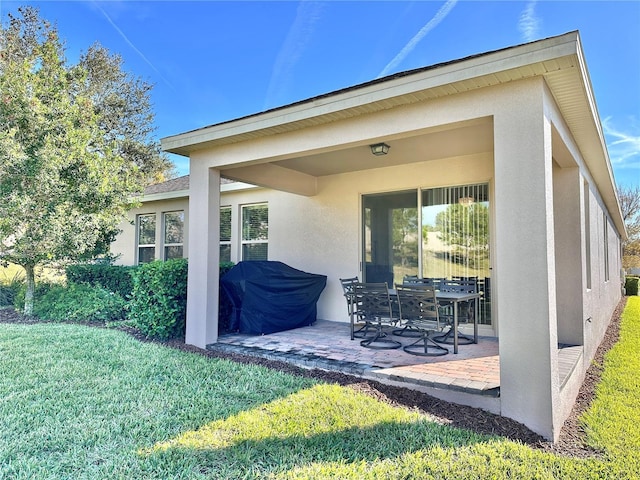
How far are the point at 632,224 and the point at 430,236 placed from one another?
2749 centimetres

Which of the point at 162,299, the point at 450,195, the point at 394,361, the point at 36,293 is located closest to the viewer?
the point at 394,361

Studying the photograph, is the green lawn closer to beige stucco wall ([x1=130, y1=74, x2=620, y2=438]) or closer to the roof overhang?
beige stucco wall ([x1=130, y1=74, x2=620, y2=438])

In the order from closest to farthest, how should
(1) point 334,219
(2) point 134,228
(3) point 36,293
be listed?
(1) point 334,219, (3) point 36,293, (2) point 134,228

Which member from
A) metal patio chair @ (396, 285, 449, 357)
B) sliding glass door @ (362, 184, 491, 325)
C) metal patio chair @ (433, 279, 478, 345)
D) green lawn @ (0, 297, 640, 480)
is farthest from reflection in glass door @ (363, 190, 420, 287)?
green lawn @ (0, 297, 640, 480)

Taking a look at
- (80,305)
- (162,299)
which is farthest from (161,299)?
(80,305)

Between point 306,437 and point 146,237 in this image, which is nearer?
point 306,437

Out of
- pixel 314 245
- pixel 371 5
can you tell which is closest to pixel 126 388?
pixel 314 245

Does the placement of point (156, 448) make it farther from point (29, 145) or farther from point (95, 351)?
point (29, 145)

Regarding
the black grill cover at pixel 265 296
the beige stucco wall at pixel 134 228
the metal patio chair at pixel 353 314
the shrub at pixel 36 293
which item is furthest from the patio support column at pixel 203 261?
the shrub at pixel 36 293

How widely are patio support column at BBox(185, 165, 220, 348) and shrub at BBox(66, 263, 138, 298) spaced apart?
382cm

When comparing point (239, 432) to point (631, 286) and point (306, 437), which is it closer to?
point (306, 437)

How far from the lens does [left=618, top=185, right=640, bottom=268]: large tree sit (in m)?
25.4

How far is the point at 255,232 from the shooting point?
8.82 m

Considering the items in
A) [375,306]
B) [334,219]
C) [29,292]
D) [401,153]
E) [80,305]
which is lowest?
[80,305]
